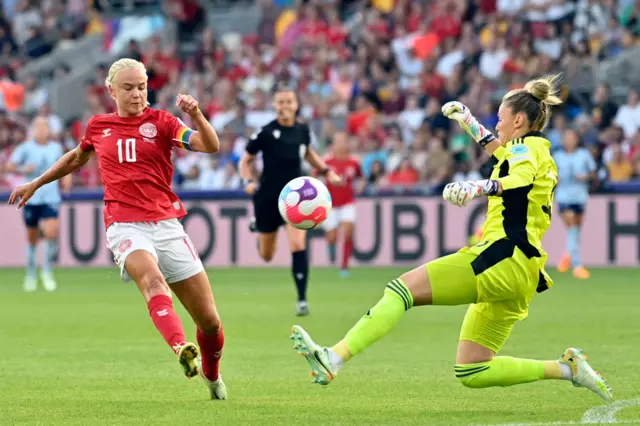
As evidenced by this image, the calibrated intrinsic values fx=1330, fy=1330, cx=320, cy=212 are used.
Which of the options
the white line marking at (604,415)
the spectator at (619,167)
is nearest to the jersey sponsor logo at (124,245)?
the white line marking at (604,415)

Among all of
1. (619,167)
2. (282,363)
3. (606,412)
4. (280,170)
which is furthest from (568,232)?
(606,412)

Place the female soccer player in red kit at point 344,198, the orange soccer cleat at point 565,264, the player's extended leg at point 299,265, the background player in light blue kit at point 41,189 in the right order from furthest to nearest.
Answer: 1. the female soccer player in red kit at point 344,198
2. the orange soccer cleat at point 565,264
3. the background player in light blue kit at point 41,189
4. the player's extended leg at point 299,265

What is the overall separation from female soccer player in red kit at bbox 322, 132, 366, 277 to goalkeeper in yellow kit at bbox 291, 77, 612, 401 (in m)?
13.5

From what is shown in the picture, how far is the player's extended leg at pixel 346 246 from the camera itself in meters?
21.7

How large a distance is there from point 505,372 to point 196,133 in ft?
8.00

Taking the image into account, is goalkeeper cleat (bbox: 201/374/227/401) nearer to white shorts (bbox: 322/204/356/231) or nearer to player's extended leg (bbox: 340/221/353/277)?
player's extended leg (bbox: 340/221/353/277)

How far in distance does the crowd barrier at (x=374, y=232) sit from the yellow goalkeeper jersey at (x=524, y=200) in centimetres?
1425

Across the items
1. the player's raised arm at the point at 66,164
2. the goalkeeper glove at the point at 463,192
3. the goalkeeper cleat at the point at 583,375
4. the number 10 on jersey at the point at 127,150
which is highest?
the number 10 on jersey at the point at 127,150

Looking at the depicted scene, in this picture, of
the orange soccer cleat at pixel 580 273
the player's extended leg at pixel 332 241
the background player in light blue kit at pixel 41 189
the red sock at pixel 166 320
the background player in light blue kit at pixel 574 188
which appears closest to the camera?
the red sock at pixel 166 320

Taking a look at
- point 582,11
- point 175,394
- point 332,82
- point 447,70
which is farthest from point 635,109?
point 175,394

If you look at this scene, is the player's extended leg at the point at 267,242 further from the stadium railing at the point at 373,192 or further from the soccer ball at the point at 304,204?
the stadium railing at the point at 373,192

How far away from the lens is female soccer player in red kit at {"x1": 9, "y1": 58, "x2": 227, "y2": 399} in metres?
8.51

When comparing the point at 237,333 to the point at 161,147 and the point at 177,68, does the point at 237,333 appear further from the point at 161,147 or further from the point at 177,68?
the point at 177,68

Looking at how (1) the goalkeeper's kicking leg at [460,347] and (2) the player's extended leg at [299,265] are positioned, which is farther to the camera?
(2) the player's extended leg at [299,265]
